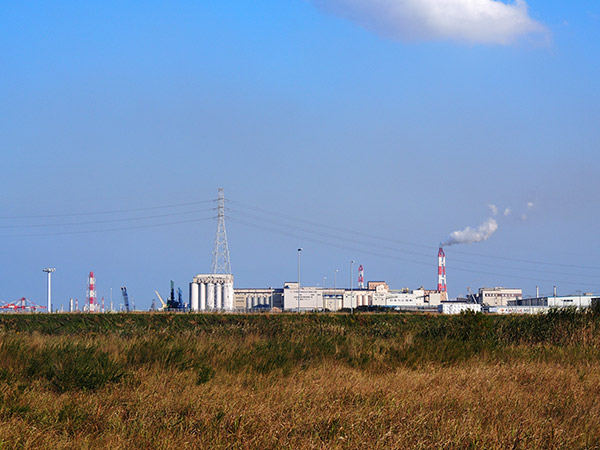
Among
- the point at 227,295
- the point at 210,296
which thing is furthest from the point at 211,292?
the point at 227,295

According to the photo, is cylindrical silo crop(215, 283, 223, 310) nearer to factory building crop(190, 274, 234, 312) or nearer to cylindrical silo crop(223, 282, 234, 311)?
factory building crop(190, 274, 234, 312)

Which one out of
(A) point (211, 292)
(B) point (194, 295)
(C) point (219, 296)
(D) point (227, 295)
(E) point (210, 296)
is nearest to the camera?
(C) point (219, 296)

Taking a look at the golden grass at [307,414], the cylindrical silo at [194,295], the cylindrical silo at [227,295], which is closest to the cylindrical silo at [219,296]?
the cylindrical silo at [227,295]

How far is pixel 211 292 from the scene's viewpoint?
182125 mm

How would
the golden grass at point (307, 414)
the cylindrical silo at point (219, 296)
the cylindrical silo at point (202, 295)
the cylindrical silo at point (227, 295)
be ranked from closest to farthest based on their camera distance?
the golden grass at point (307, 414)
the cylindrical silo at point (219, 296)
the cylindrical silo at point (227, 295)
the cylindrical silo at point (202, 295)

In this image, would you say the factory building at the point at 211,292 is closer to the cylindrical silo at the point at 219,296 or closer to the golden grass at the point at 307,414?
the cylindrical silo at the point at 219,296

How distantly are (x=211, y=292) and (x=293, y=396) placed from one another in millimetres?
174641

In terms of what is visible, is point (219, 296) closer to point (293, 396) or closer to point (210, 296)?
point (210, 296)

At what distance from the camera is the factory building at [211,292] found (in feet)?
568

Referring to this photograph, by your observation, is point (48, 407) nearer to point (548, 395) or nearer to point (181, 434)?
point (181, 434)

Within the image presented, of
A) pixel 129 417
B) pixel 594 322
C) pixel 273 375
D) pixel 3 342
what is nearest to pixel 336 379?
pixel 273 375

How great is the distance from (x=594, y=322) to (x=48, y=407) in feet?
59.7

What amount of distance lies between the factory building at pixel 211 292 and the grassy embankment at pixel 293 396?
156 m

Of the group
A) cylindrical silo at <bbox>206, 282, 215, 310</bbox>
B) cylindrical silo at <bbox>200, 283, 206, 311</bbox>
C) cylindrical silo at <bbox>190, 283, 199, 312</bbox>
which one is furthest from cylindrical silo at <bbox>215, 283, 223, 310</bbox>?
cylindrical silo at <bbox>190, 283, 199, 312</bbox>
